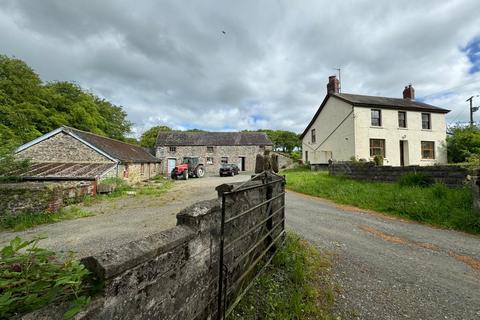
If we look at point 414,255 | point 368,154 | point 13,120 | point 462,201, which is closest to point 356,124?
point 368,154

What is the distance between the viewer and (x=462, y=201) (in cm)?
631

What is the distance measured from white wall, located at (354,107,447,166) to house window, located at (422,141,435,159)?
0.31 meters

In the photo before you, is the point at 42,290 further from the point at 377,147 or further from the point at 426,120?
the point at 426,120

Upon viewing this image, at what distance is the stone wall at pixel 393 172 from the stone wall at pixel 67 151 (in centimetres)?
1527

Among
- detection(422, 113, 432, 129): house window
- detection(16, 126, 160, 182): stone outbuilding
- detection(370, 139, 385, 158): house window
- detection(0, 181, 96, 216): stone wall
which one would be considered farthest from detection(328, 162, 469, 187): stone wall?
detection(16, 126, 160, 182): stone outbuilding

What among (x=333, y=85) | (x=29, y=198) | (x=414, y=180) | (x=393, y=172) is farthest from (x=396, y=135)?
(x=29, y=198)

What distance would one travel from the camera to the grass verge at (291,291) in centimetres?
260

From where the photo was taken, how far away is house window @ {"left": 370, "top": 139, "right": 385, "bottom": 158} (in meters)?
17.8

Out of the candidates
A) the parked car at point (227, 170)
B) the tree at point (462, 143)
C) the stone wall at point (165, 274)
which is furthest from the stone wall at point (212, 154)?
the stone wall at point (165, 274)

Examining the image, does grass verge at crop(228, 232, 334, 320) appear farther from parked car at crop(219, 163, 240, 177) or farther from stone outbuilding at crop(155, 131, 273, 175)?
stone outbuilding at crop(155, 131, 273, 175)

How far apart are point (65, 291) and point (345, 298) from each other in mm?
3311

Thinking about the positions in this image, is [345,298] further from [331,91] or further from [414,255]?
[331,91]

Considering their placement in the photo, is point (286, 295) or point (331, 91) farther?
point (331, 91)

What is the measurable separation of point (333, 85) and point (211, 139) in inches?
722
